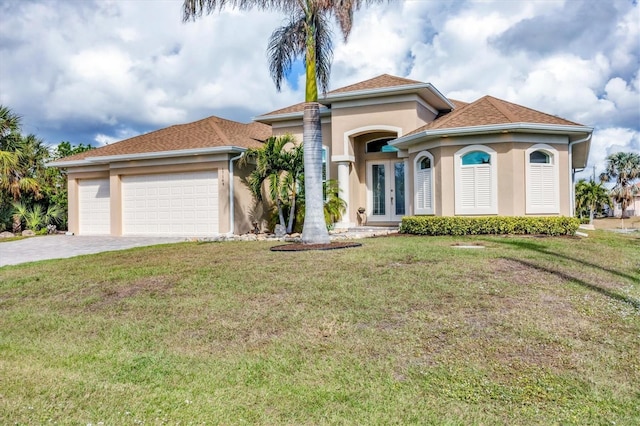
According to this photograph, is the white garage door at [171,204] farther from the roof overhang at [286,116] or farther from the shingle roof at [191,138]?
the roof overhang at [286,116]

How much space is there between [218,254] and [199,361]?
6.09 m

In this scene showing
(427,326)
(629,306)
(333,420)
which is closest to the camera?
(333,420)

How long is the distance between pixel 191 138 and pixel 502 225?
12.2 meters

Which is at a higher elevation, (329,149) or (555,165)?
(329,149)

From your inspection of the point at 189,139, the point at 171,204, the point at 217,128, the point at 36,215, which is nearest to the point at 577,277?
the point at 171,204

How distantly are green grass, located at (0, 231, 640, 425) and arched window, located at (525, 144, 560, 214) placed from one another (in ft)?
20.1

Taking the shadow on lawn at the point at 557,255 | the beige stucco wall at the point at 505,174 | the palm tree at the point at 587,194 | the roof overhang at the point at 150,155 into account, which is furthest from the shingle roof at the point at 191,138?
the palm tree at the point at 587,194

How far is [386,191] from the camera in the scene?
18.1 metres

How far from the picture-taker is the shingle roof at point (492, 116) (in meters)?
14.5

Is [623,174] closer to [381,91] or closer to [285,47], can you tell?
[381,91]

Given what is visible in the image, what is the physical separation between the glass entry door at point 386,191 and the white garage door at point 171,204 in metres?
6.09

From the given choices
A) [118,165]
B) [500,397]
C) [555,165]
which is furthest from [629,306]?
[118,165]

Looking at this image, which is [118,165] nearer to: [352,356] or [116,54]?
[116,54]

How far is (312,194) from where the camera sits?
37.0ft
